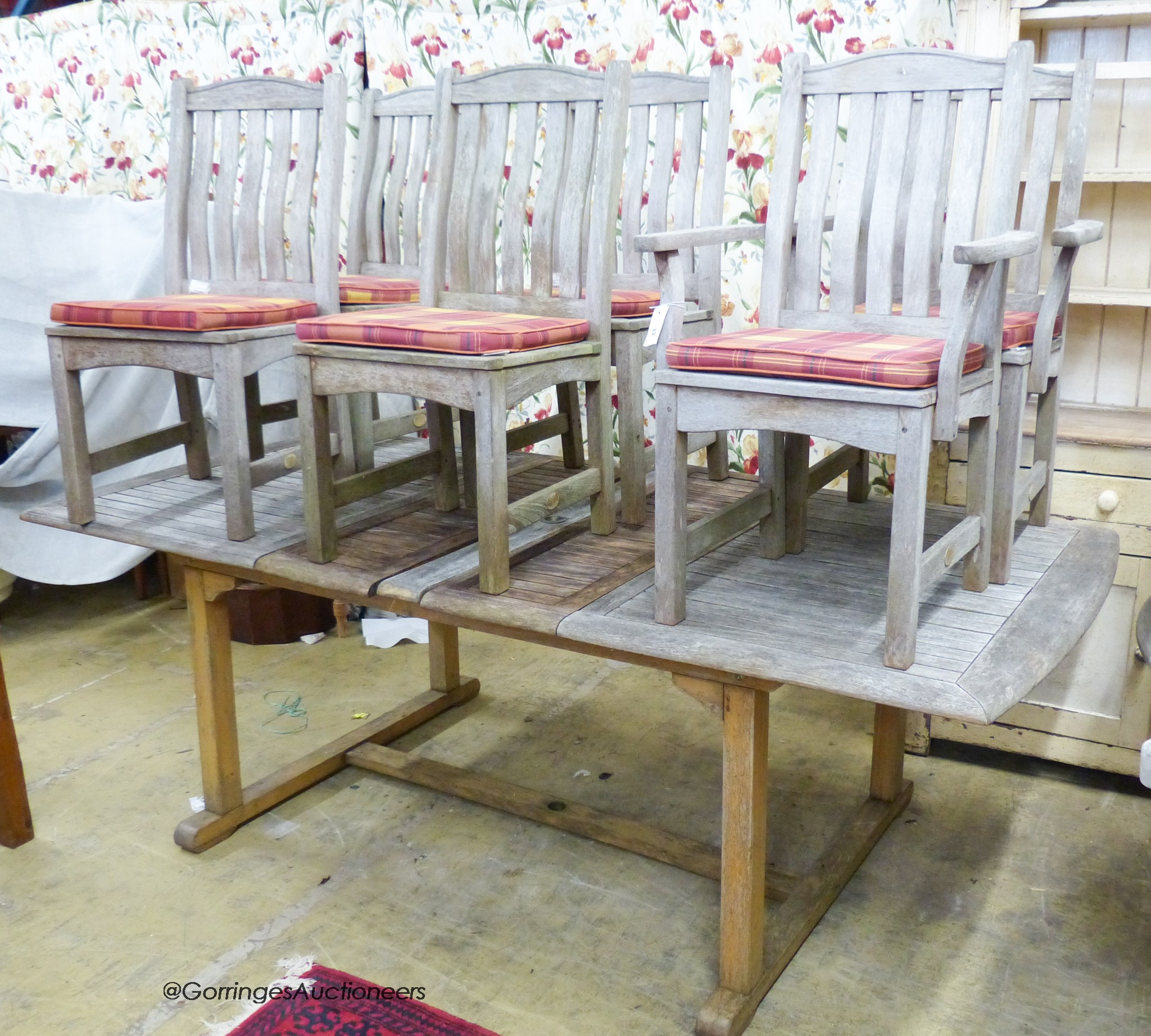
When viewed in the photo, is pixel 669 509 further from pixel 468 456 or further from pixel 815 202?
pixel 468 456

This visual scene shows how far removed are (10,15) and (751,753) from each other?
4189mm

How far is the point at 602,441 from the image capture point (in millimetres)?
1998

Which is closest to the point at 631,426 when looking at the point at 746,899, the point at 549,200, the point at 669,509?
the point at 549,200

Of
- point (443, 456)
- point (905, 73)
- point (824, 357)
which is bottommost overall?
point (443, 456)

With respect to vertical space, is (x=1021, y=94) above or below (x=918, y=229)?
above

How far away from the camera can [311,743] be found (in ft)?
8.39

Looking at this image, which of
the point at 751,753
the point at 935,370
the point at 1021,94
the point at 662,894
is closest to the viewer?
the point at 935,370

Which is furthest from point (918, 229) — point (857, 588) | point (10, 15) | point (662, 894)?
point (10, 15)

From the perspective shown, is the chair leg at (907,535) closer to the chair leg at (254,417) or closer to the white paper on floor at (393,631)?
the chair leg at (254,417)

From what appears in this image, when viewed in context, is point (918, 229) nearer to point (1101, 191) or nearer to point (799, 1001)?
point (1101, 191)

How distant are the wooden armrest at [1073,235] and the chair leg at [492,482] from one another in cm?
91

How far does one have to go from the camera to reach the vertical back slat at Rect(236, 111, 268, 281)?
2.31m

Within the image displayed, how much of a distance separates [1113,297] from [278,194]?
177cm

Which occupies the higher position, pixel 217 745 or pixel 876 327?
pixel 876 327
